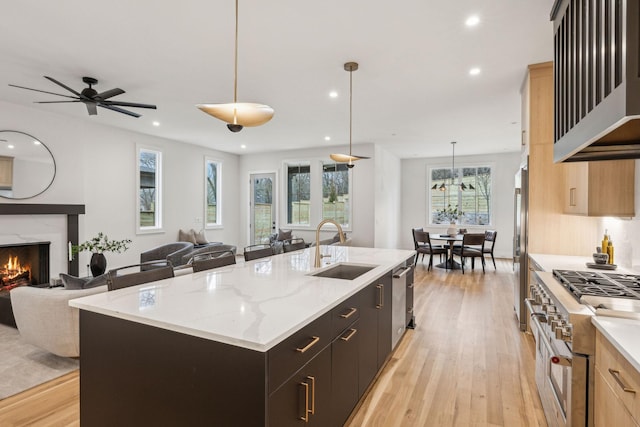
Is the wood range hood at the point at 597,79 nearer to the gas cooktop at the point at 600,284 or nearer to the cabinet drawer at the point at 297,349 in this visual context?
the gas cooktop at the point at 600,284

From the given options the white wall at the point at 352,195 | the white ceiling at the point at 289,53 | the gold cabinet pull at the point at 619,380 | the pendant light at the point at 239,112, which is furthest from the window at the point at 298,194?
the gold cabinet pull at the point at 619,380

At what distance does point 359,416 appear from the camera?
A: 7.04 ft

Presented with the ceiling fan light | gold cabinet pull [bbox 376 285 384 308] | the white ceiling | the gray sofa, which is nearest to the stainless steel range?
gold cabinet pull [bbox 376 285 384 308]

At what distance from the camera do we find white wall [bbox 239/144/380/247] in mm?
7762

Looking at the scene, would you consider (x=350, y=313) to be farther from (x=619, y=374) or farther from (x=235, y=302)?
(x=619, y=374)

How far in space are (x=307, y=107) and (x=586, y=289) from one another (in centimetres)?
416

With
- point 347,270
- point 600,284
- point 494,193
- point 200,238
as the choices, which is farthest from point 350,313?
point 494,193

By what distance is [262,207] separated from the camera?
930 cm

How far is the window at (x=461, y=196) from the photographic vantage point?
364 inches

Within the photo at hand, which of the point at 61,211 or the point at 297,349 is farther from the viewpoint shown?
the point at 61,211

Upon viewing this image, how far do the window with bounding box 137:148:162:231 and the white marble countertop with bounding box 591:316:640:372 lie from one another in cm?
714

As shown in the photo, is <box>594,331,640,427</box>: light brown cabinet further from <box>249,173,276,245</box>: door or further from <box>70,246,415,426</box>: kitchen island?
<box>249,173,276,245</box>: door

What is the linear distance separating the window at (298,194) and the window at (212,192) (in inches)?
73.6

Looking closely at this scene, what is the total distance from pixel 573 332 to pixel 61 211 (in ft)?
21.6
